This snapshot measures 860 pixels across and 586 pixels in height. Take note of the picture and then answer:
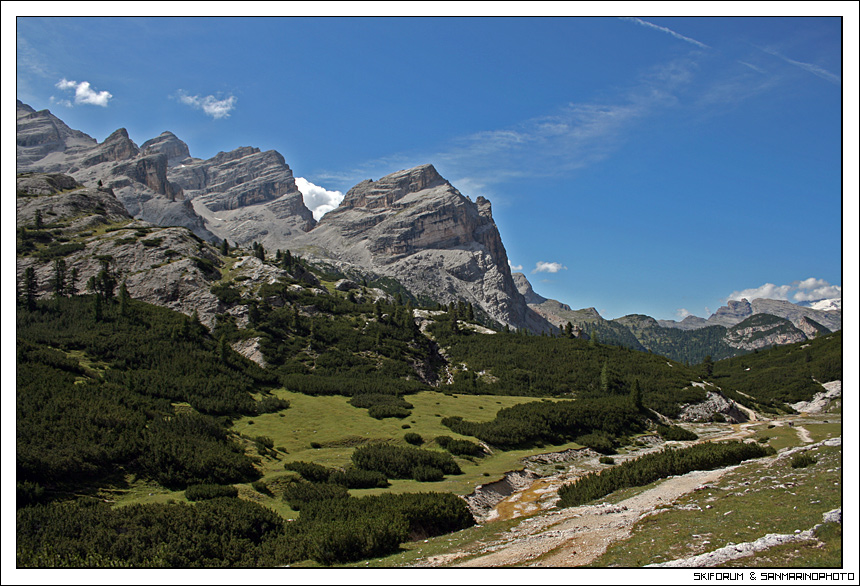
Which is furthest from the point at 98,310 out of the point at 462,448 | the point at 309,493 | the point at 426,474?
the point at 426,474

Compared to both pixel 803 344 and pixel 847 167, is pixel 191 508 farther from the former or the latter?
pixel 803 344

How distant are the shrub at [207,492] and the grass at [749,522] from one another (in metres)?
21.5

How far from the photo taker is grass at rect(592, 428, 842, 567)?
10.9 metres

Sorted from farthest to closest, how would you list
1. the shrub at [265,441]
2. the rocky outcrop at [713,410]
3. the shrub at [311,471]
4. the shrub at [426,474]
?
1. the rocky outcrop at [713,410]
2. the shrub at [265,441]
3. the shrub at [426,474]
4. the shrub at [311,471]

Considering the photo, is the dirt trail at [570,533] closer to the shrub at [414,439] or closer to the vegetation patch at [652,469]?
the vegetation patch at [652,469]

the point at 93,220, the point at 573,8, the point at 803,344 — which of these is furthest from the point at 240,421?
the point at 803,344

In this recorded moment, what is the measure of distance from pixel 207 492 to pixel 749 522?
2574cm

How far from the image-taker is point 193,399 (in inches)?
1880

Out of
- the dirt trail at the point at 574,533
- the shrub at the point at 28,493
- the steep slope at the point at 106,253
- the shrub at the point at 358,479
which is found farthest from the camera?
the steep slope at the point at 106,253

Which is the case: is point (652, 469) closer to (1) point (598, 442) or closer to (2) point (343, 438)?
(1) point (598, 442)

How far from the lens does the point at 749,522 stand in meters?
14.5

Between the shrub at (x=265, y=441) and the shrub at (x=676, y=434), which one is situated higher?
the shrub at (x=265, y=441)

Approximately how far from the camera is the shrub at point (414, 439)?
44.6 m

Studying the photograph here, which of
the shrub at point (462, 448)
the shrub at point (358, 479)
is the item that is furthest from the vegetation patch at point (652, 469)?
the shrub at point (462, 448)
